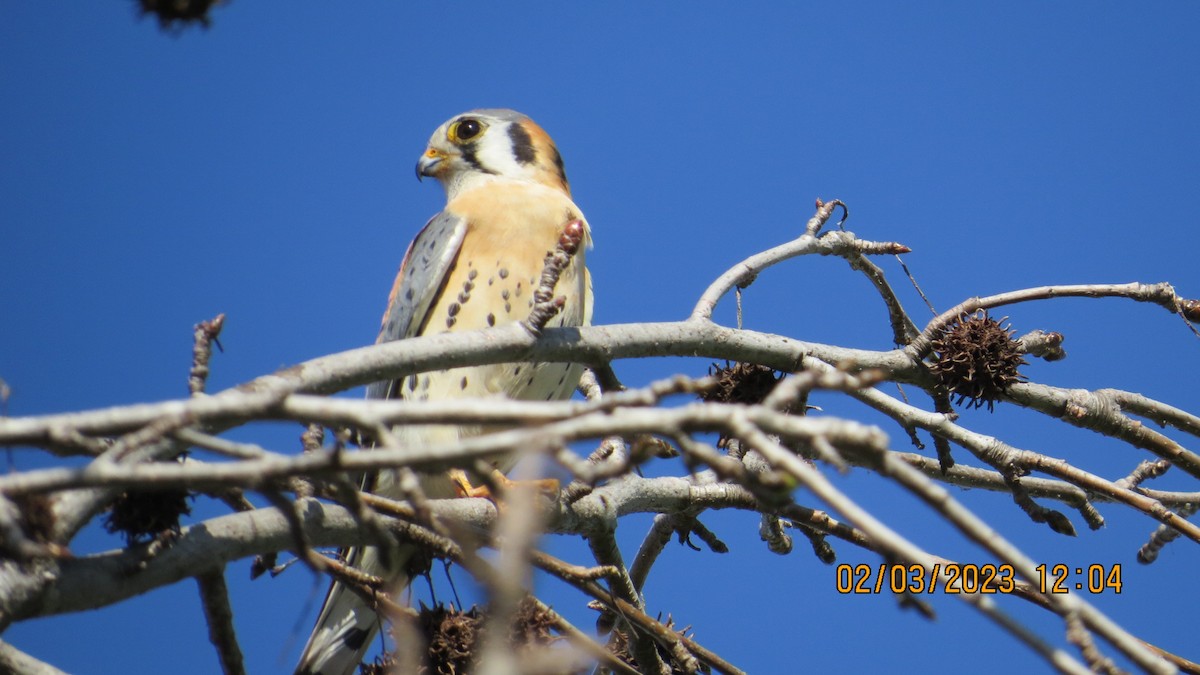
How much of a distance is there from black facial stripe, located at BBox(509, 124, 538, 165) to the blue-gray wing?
64 cm

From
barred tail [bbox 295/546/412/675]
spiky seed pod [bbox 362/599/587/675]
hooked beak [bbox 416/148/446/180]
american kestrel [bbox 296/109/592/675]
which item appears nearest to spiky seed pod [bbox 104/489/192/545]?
spiky seed pod [bbox 362/599/587/675]

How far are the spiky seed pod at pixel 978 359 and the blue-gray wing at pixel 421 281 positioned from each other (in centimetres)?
180

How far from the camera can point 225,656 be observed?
8.99 feet

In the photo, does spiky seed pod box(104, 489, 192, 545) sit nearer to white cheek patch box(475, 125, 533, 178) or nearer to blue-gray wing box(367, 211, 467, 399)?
blue-gray wing box(367, 211, 467, 399)

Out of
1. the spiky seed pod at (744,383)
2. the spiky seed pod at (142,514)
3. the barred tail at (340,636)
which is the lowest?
the spiky seed pod at (142,514)

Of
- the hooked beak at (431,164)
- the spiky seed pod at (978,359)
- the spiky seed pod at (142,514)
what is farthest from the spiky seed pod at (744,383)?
the hooked beak at (431,164)

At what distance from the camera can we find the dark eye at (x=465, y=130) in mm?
5160

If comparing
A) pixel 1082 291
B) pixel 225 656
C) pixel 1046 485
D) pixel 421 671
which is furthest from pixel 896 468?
pixel 1046 485

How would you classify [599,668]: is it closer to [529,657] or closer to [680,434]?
[529,657]


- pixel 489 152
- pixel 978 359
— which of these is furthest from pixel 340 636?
pixel 489 152
